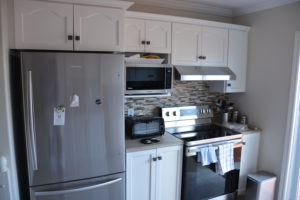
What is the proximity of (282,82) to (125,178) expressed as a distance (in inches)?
82.1

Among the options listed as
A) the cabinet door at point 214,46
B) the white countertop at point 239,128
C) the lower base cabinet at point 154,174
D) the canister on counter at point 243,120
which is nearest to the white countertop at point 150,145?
the lower base cabinet at point 154,174

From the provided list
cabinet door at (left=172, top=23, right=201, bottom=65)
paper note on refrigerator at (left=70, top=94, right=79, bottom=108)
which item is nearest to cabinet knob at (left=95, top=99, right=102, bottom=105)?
paper note on refrigerator at (left=70, top=94, right=79, bottom=108)

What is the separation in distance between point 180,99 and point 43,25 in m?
1.86

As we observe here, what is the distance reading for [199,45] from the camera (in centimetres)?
270

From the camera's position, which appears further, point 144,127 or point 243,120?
point 243,120

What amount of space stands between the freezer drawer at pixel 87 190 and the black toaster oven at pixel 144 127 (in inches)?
18.4

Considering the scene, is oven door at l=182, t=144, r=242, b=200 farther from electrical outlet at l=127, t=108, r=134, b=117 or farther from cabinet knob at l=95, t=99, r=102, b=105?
cabinet knob at l=95, t=99, r=102, b=105

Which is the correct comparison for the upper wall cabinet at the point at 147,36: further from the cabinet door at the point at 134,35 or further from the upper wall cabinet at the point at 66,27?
the upper wall cabinet at the point at 66,27

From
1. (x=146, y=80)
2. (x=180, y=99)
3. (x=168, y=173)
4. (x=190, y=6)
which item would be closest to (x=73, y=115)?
(x=146, y=80)

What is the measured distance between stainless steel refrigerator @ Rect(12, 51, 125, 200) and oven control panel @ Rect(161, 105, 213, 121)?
3.10 ft

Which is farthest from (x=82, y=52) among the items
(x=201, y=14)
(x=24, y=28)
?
(x=201, y=14)

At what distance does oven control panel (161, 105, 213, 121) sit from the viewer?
285 cm

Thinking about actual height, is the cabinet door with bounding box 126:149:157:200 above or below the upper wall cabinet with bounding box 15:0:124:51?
below

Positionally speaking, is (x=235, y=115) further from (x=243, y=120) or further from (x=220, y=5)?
(x=220, y=5)
